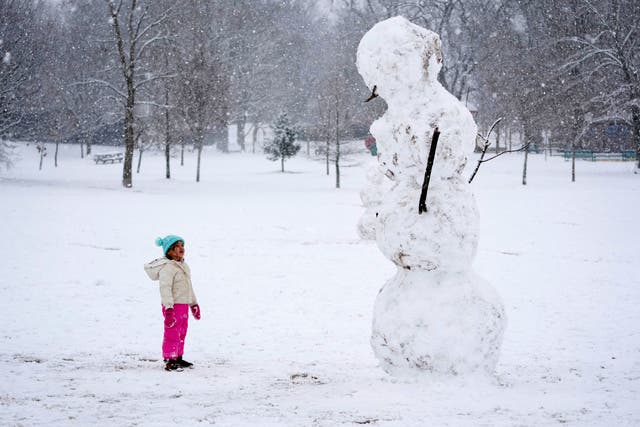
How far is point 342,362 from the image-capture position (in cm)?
727

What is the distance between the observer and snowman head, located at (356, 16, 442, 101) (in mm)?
5316

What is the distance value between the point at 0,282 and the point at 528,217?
1859cm

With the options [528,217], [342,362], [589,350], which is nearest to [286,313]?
[342,362]

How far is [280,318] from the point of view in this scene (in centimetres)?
970

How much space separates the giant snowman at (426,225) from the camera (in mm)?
5238

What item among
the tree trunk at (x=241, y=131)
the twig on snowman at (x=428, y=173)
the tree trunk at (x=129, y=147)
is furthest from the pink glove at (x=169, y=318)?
the tree trunk at (x=241, y=131)

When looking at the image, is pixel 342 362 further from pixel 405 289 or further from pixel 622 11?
pixel 622 11

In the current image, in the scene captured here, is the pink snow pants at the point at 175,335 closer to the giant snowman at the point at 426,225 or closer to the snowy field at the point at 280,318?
the snowy field at the point at 280,318

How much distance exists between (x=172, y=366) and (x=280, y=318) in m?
3.52

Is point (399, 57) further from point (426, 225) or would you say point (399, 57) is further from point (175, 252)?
point (175, 252)

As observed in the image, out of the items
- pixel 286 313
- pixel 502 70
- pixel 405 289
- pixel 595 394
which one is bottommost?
pixel 286 313

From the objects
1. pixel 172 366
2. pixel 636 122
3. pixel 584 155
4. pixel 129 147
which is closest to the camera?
pixel 172 366

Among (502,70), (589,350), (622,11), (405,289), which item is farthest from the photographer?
(502,70)

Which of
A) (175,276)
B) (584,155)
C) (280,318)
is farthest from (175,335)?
(584,155)
